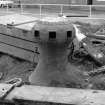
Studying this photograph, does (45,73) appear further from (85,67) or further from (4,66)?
(4,66)

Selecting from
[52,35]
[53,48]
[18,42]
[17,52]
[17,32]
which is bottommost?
[17,52]

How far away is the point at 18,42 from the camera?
27.4 feet

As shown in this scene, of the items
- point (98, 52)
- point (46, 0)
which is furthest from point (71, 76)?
point (46, 0)

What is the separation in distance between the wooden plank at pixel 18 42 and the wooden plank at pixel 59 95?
13.8 feet

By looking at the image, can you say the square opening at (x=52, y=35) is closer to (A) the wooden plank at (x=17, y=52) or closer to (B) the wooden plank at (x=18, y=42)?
(B) the wooden plank at (x=18, y=42)

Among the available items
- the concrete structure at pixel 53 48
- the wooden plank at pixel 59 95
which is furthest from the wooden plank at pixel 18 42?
the wooden plank at pixel 59 95

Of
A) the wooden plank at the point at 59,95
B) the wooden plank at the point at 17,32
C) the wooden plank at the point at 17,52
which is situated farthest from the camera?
the wooden plank at the point at 17,52

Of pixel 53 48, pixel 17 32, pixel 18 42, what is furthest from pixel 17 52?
pixel 53 48

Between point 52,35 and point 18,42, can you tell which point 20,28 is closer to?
point 18,42

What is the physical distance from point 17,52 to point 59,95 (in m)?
5.26

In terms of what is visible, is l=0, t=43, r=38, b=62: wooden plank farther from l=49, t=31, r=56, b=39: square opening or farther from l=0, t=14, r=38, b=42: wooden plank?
l=49, t=31, r=56, b=39: square opening

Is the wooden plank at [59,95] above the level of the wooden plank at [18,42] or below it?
above

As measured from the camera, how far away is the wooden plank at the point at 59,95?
10.5ft

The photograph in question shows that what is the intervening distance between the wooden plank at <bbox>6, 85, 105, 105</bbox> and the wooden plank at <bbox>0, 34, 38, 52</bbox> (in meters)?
4.20
